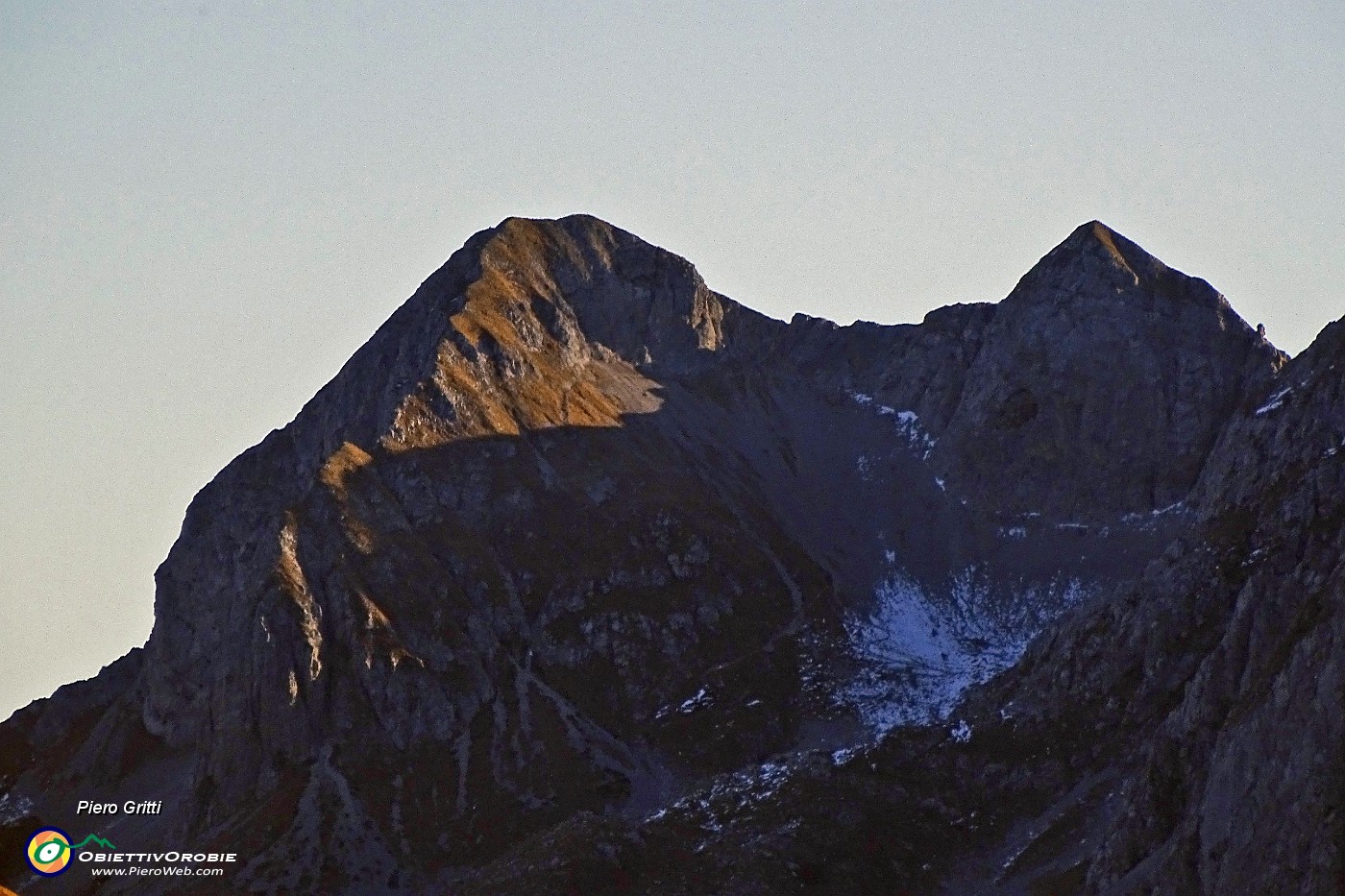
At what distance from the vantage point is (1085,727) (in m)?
182

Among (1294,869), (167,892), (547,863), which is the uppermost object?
(167,892)

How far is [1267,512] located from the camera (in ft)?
597

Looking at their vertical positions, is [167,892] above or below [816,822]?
above

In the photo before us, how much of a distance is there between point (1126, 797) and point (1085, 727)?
65.2 feet

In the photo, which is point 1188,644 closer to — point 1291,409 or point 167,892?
point 1291,409

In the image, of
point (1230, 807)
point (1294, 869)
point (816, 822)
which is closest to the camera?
point (1294, 869)

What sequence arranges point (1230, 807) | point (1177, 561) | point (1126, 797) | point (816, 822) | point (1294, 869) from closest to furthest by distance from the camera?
point (1294, 869) → point (1230, 807) → point (1126, 797) → point (816, 822) → point (1177, 561)

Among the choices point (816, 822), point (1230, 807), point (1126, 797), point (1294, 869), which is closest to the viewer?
point (1294, 869)

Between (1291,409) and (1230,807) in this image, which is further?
(1291,409)

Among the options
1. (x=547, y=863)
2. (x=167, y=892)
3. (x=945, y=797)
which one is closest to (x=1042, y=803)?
(x=945, y=797)

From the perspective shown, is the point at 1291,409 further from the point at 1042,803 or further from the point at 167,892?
the point at 167,892

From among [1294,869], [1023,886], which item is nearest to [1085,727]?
[1023,886]

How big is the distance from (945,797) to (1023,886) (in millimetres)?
15420

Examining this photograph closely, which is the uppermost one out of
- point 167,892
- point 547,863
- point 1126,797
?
point 167,892
